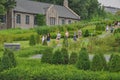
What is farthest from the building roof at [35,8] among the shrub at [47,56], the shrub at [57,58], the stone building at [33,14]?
the shrub at [57,58]

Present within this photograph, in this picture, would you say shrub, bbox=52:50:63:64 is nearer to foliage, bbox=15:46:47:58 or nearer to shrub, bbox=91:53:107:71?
shrub, bbox=91:53:107:71

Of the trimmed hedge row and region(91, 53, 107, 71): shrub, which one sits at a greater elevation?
region(91, 53, 107, 71): shrub

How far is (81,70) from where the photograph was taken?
32.3 meters

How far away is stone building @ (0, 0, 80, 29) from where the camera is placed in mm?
83688

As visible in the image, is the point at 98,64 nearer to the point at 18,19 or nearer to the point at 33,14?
the point at 18,19

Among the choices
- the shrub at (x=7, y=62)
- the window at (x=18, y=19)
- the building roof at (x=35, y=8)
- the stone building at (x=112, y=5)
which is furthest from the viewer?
the stone building at (x=112, y=5)

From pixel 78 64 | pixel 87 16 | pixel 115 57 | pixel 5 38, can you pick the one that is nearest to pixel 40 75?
pixel 78 64

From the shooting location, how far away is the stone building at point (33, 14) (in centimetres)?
8369

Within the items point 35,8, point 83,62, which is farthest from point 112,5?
point 83,62

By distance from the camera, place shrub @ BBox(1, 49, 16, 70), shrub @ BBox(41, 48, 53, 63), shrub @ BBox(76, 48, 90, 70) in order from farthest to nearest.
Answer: shrub @ BBox(41, 48, 53, 63)
shrub @ BBox(1, 49, 16, 70)
shrub @ BBox(76, 48, 90, 70)

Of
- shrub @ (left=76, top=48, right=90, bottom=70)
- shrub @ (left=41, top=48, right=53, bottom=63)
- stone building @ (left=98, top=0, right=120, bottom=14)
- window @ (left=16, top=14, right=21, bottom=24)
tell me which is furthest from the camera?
stone building @ (left=98, top=0, right=120, bottom=14)

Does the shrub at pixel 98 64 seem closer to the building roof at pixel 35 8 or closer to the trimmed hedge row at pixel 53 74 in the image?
the trimmed hedge row at pixel 53 74

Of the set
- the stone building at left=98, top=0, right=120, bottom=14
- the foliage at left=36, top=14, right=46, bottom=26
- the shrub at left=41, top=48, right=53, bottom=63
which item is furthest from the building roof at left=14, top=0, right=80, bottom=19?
the stone building at left=98, top=0, right=120, bottom=14

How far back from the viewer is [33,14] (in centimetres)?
8725
